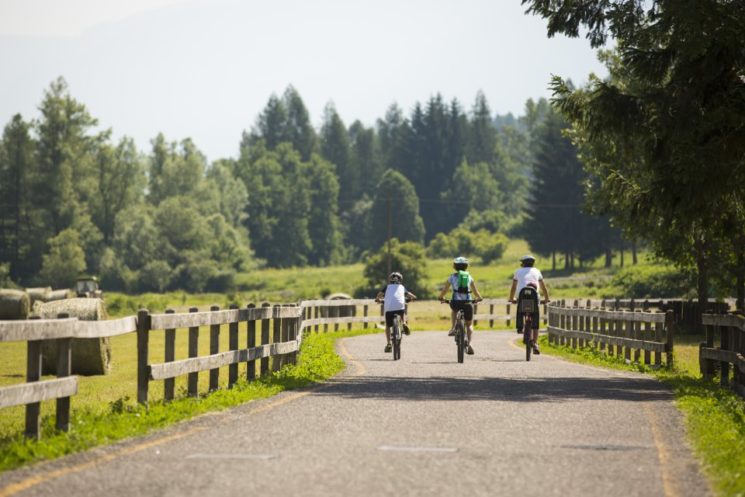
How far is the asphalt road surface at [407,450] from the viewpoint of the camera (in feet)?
29.9

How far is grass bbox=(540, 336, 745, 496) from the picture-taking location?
32.2ft

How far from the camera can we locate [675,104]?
2173cm

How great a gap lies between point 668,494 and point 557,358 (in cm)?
1848

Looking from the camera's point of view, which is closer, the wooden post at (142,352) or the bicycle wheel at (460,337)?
the wooden post at (142,352)

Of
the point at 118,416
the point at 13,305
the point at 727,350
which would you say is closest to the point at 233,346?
the point at 118,416

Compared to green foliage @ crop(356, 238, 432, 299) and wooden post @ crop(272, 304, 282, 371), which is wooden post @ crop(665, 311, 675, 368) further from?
green foliage @ crop(356, 238, 432, 299)

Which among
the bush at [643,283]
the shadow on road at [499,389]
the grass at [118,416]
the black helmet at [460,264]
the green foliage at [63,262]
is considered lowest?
the grass at [118,416]

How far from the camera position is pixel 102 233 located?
12656 centimetres

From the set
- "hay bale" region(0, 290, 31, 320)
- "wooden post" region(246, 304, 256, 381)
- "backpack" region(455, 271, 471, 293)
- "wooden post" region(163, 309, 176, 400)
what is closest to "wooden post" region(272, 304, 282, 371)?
"wooden post" region(246, 304, 256, 381)

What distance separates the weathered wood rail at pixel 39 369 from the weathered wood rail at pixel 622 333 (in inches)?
519

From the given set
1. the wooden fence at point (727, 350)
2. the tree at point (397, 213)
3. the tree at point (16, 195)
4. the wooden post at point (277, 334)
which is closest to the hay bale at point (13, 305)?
the wooden post at point (277, 334)

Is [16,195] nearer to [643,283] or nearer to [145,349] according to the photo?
[643,283]

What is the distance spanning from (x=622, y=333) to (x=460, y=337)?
4.57 m

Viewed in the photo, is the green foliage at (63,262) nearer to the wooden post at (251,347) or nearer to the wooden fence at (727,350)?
the wooden post at (251,347)
